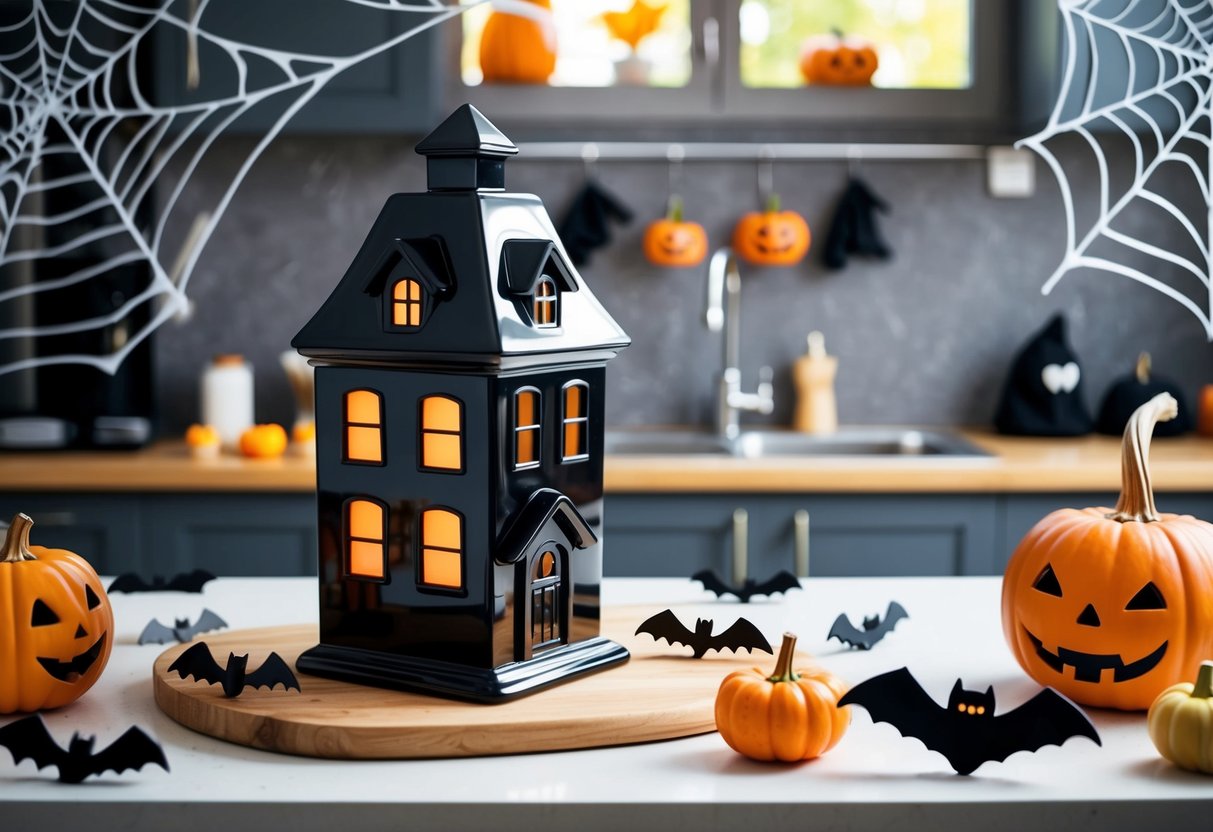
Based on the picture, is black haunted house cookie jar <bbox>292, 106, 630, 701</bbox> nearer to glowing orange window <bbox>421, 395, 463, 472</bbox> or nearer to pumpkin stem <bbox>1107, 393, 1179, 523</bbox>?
glowing orange window <bbox>421, 395, 463, 472</bbox>

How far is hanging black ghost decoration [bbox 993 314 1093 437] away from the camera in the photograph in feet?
9.86

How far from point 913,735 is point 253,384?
2491 millimetres

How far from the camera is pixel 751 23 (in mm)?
3197

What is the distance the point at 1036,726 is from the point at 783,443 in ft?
7.01

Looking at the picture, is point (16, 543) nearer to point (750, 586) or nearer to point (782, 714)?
point (782, 714)

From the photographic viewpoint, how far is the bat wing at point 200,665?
1.12 meters

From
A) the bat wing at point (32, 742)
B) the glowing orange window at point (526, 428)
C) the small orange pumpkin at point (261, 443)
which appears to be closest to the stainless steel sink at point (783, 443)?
the small orange pumpkin at point (261, 443)

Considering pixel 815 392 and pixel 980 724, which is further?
pixel 815 392

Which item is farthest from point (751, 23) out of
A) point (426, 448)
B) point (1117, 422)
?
point (426, 448)

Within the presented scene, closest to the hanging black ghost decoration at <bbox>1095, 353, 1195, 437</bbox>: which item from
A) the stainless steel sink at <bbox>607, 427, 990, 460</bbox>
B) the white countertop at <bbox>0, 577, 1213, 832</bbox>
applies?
the stainless steel sink at <bbox>607, 427, 990, 460</bbox>

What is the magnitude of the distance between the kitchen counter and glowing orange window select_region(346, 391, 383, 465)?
4.61ft

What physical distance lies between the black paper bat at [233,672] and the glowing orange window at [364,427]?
0.64ft

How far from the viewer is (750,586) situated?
1.55 m

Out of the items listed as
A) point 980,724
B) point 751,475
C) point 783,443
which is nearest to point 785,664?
point 980,724
